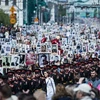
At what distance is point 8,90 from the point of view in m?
9.99

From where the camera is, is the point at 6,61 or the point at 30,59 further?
the point at 30,59

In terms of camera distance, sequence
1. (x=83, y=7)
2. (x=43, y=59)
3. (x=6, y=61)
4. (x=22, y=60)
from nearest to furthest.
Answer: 1. (x=6, y=61)
2. (x=22, y=60)
3. (x=43, y=59)
4. (x=83, y=7)

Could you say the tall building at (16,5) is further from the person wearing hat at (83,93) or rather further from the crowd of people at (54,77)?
the person wearing hat at (83,93)

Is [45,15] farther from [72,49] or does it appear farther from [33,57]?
[33,57]

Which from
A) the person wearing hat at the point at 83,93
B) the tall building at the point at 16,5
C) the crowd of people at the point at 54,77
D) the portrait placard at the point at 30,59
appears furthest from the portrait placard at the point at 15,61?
the tall building at the point at 16,5

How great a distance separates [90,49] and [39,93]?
2812 centimetres

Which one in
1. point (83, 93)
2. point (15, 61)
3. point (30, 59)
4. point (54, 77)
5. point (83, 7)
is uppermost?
point (83, 93)

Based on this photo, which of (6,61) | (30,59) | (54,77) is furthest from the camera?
(30,59)

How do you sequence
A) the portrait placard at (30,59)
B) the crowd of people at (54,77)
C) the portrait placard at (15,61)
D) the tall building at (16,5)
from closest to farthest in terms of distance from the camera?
the crowd of people at (54,77) < the portrait placard at (15,61) < the portrait placard at (30,59) < the tall building at (16,5)

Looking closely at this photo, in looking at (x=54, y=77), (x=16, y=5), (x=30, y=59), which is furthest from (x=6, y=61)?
(x=16, y=5)

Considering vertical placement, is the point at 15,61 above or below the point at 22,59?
above

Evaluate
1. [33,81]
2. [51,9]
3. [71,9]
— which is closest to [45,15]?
[51,9]

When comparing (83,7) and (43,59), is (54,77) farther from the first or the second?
(83,7)

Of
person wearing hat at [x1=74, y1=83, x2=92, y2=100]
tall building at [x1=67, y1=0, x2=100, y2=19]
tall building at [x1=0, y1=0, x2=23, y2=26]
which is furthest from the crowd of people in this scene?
tall building at [x1=67, y1=0, x2=100, y2=19]
